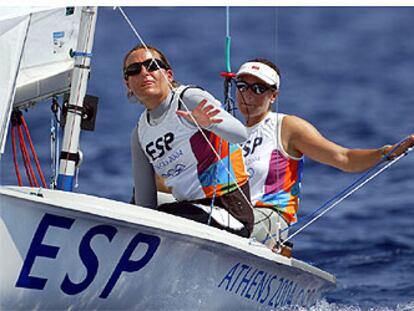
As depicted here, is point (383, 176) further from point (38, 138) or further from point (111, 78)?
point (111, 78)

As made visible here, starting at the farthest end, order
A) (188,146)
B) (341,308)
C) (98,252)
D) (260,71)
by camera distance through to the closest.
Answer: (341,308) < (260,71) < (188,146) < (98,252)

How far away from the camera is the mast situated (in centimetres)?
490

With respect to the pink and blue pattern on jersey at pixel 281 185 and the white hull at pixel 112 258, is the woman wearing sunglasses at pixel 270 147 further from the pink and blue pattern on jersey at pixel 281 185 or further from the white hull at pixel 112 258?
the white hull at pixel 112 258

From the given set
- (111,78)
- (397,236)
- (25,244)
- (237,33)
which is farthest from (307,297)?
(237,33)

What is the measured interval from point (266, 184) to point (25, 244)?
1.65 m

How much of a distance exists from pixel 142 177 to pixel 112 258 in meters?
0.80

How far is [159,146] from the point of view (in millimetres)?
5004

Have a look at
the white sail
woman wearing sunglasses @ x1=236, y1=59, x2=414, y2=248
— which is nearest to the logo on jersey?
woman wearing sunglasses @ x1=236, y1=59, x2=414, y2=248

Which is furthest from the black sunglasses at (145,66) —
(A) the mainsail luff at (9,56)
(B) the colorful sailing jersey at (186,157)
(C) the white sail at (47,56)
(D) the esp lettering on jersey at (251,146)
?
(D) the esp lettering on jersey at (251,146)

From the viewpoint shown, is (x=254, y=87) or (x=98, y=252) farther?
(x=254, y=87)

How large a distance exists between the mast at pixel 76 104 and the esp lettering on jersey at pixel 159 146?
288mm

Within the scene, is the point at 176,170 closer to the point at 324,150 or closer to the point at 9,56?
the point at 324,150

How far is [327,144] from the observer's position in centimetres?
526

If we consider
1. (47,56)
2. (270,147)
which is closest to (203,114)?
(270,147)
